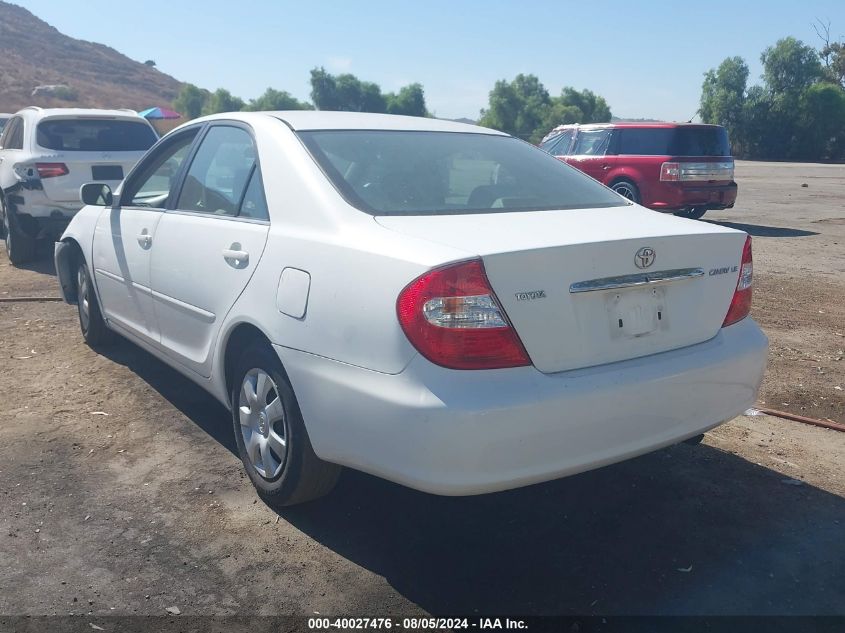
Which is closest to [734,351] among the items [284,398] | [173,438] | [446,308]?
[446,308]

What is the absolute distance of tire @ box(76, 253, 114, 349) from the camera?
558 cm

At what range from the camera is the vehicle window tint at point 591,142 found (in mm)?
14131

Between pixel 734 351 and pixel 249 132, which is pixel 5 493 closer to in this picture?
pixel 249 132

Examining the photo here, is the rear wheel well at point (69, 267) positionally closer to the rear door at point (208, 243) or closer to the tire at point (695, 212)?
the rear door at point (208, 243)

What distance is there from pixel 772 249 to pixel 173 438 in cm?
944

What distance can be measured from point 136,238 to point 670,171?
10409mm

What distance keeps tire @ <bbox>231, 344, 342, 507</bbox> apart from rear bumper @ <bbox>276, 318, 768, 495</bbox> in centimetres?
16

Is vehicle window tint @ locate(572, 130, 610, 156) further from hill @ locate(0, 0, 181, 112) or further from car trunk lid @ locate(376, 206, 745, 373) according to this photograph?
hill @ locate(0, 0, 181, 112)

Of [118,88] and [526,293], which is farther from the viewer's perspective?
[118,88]

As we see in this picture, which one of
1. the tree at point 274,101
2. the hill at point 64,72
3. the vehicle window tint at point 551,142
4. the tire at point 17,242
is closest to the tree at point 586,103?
the tree at point 274,101

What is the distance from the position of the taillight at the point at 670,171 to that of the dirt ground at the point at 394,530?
341 inches

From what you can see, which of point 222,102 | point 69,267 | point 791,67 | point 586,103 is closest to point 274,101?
point 222,102

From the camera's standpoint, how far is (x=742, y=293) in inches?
132

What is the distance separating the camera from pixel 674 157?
13156mm
